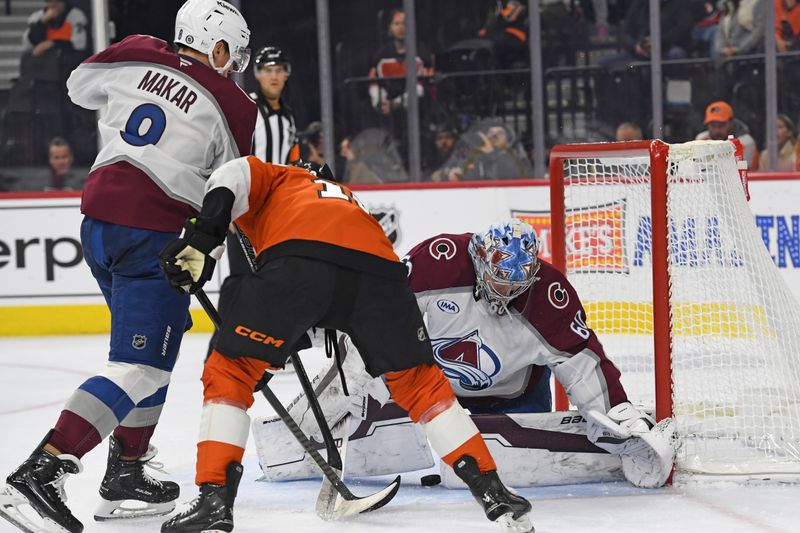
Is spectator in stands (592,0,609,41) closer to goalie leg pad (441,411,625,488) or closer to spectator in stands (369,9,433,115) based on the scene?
spectator in stands (369,9,433,115)

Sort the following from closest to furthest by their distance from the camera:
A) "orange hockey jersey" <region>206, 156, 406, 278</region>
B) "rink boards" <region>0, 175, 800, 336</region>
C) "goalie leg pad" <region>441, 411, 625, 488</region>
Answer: "orange hockey jersey" <region>206, 156, 406, 278</region> < "goalie leg pad" <region>441, 411, 625, 488</region> < "rink boards" <region>0, 175, 800, 336</region>

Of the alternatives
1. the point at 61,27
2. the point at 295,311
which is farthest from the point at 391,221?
the point at 295,311

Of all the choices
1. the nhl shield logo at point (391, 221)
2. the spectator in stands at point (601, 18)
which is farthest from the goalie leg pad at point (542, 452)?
the spectator in stands at point (601, 18)

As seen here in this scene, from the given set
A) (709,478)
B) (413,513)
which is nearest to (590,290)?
(709,478)

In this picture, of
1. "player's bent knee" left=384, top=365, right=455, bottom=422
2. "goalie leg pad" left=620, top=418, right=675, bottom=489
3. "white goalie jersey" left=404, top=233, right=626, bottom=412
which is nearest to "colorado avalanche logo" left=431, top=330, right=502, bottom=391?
"white goalie jersey" left=404, top=233, right=626, bottom=412

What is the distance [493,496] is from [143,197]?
963 mm

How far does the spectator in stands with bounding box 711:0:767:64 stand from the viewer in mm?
6168

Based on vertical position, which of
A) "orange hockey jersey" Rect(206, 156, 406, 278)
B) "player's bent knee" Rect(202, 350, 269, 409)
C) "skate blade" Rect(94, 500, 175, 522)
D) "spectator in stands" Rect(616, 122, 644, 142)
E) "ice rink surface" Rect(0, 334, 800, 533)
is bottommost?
"ice rink surface" Rect(0, 334, 800, 533)

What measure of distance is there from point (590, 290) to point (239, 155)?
1.82 meters

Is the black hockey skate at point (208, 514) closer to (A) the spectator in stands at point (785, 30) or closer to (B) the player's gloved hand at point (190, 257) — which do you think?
(B) the player's gloved hand at point (190, 257)

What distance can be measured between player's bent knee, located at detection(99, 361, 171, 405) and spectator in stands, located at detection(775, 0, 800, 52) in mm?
4413

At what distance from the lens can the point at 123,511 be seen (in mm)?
2768

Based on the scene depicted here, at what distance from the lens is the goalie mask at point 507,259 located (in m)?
2.78

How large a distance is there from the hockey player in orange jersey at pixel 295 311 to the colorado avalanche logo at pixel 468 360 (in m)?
0.53
